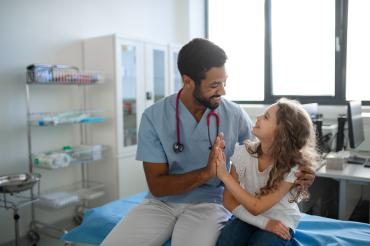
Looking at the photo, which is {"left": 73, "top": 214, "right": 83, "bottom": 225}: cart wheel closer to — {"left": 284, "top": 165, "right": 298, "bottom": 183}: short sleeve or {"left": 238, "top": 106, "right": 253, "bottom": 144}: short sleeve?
{"left": 238, "top": 106, "right": 253, "bottom": 144}: short sleeve

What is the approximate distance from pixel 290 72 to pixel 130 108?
1865 mm

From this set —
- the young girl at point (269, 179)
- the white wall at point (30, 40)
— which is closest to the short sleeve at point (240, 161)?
the young girl at point (269, 179)

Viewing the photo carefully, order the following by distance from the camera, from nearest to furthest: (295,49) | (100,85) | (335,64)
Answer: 1. (100,85)
2. (335,64)
3. (295,49)

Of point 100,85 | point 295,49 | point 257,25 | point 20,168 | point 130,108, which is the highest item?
point 257,25

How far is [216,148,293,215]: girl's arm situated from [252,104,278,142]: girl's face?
0.65 ft

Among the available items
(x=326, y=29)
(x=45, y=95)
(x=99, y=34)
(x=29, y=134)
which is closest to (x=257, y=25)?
(x=326, y=29)

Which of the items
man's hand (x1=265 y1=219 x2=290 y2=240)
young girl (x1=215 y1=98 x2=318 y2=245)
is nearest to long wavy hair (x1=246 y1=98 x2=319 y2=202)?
young girl (x1=215 y1=98 x2=318 y2=245)

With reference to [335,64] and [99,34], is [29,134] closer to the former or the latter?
[99,34]

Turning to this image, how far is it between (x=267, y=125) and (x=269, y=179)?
0.71 ft

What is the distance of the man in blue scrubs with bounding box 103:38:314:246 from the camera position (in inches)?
56.9

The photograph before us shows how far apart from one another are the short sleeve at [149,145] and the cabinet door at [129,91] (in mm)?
1507

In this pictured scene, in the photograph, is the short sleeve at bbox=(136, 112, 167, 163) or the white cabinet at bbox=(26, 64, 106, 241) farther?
A: the white cabinet at bbox=(26, 64, 106, 241)

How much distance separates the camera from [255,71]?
418 cm

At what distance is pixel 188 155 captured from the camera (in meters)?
1.63
